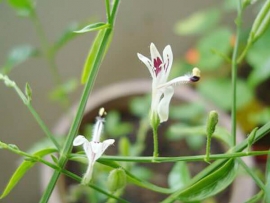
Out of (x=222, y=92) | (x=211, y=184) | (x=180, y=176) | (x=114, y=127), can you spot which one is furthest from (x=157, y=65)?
(x=222, y=92)

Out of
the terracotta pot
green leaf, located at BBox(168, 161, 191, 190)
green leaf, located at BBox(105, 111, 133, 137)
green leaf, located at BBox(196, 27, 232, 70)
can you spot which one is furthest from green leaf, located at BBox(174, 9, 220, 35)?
green leaf, located at BBox(168, 161, 191, 190)

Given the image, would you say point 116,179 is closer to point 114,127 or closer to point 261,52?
point 114,127

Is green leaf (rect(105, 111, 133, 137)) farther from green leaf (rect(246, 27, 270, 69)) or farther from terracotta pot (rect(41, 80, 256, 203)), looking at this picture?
green leaf (rect(246, 27, 270, 69))

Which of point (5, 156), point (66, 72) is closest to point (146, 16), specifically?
point (66, 72)

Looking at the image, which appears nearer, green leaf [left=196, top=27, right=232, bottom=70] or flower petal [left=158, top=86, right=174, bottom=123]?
flower petal [left=158, top=86, right=174, bottom=123]

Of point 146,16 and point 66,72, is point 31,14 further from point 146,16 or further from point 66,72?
point 146,16

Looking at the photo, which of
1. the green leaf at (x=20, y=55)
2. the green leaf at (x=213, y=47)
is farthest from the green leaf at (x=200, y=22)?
the green leaf at (x=20, y=55)
